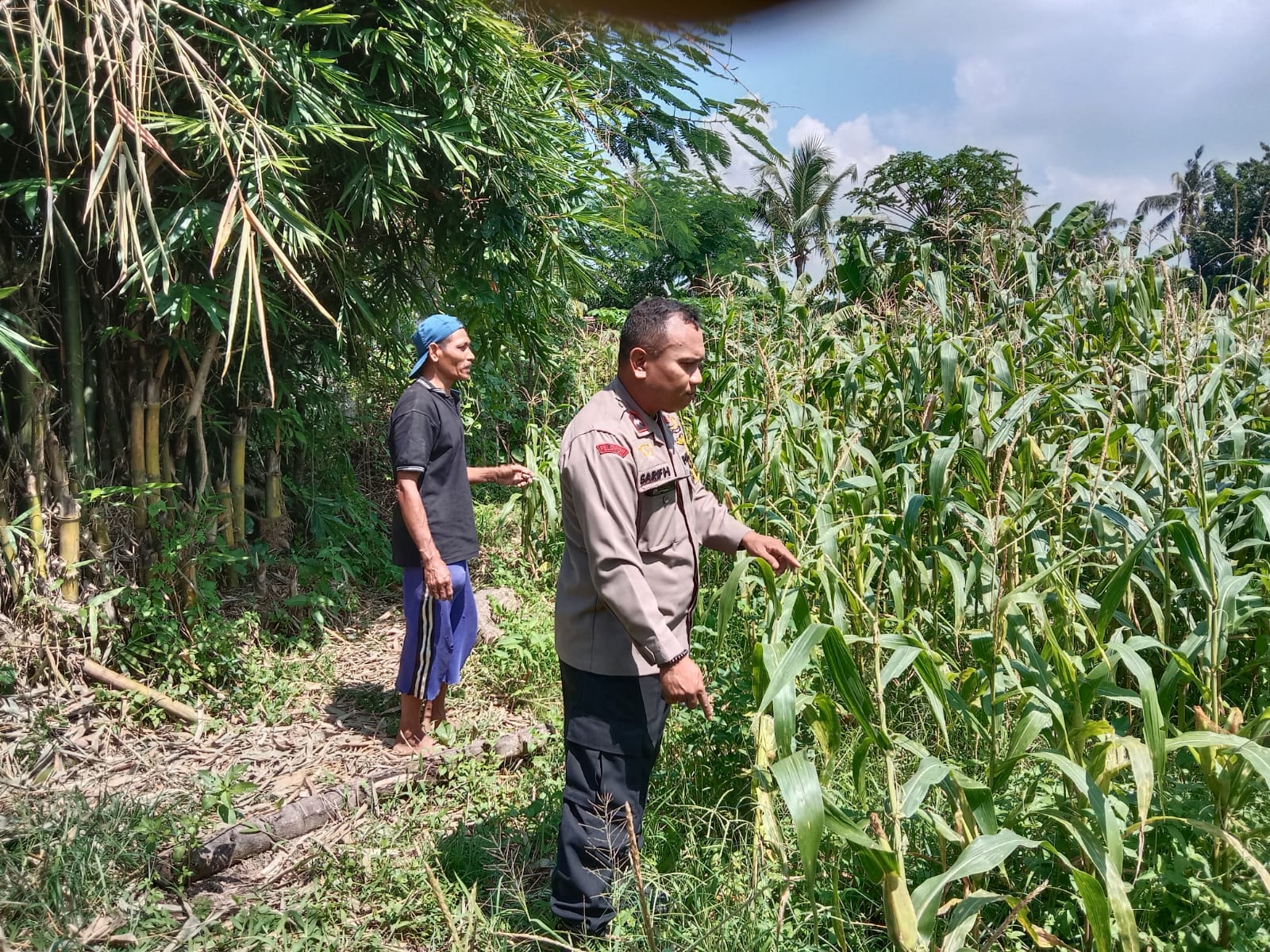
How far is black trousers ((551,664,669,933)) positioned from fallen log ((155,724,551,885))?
0.98m

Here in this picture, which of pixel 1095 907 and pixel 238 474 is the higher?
pixel 238 474

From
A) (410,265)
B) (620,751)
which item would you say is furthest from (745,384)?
(620,751)

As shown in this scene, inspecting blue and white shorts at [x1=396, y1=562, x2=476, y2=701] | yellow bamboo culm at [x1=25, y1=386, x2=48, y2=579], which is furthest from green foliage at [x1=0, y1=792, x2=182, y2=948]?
yellow bamboo culm at [x1=25, y1=386, x2=48, y2=579]

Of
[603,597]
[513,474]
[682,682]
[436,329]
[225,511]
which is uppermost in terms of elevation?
[436,329]

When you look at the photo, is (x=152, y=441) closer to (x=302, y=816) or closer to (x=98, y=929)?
(x=302, y=816)

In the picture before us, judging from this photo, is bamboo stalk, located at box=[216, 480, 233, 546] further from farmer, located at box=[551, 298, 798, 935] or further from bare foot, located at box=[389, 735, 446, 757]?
farmer, located at box=[551, 298, 798, 935]

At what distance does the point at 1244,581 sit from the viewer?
182 cm

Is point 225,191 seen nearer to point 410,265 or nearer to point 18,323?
point 18,323

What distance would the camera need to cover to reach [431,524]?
9.82ft

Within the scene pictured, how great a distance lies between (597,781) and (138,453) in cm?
251

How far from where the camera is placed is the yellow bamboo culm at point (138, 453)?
3.36 meters

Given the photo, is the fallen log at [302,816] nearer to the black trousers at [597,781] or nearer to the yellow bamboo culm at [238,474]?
the black trousers at [597,781]

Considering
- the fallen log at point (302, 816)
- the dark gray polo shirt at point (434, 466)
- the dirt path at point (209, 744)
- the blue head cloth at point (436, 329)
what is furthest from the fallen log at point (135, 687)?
the blue head cloth at point (436, 329)

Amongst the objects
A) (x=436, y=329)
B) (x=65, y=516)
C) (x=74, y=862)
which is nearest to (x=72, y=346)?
(x=65, y=516)
